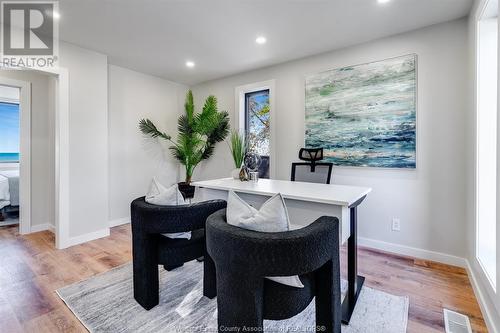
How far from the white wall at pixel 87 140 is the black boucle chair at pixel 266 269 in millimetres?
2683

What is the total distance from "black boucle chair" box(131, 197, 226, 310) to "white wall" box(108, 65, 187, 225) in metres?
2.36

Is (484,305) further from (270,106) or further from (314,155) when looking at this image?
(270,106)

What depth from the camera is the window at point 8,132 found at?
207 inches

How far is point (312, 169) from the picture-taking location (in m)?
2.64

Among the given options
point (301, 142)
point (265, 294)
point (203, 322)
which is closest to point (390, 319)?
point (265, 294)

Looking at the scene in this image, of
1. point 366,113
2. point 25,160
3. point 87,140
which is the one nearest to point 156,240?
point 87,140

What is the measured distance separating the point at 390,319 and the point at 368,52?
2.73m

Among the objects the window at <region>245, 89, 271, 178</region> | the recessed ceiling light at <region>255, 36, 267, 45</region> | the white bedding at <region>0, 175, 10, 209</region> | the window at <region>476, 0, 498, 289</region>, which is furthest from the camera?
the window at <region>245, 89, 271, 178</region>

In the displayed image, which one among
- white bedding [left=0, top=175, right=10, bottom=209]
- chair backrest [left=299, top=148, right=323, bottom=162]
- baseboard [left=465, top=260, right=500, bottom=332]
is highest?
chair backrest [left=299, top=148, right=323, bottom=162]

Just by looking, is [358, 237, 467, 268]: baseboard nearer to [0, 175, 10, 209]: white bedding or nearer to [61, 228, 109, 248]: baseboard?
[61, 228, 109, 248]: baseboard

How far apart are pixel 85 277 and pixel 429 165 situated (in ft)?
11.7

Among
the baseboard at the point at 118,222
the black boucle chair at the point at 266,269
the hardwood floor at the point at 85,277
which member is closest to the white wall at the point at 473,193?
the hardwood floor at the point at 85,277

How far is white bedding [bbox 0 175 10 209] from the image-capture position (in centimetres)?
376
